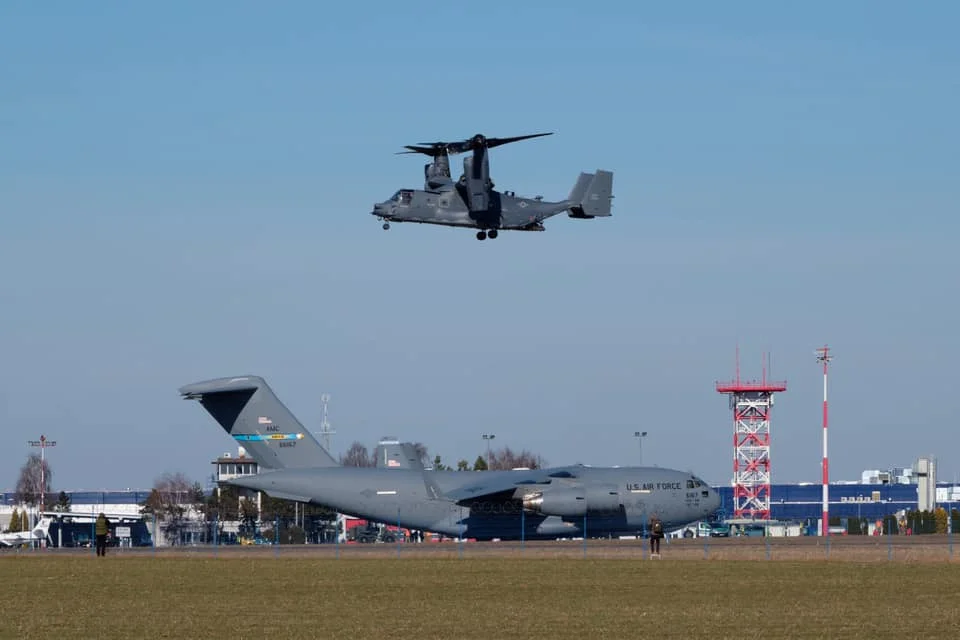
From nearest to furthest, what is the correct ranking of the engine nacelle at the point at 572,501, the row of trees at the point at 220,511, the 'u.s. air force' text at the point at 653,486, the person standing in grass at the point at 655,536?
the person standing in grass at the point at 655,536 → the engine nacelle at the point at 572,501 → the 'u.s. air force' text at the point at 653,486 → the row of trees at the point at 220,511

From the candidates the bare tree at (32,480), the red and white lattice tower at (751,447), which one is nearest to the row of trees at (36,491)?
the bare tree at (32,480)

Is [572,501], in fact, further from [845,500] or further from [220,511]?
[845,500]

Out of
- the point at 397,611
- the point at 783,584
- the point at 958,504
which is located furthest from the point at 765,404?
the point at 397,611

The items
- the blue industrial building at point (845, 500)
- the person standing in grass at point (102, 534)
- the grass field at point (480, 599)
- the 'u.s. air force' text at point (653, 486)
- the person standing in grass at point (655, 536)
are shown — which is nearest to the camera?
the grass field at point (480, 599)

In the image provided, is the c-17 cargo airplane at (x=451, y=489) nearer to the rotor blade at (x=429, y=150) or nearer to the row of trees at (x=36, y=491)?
the rotor blade at (x=429, y=150)

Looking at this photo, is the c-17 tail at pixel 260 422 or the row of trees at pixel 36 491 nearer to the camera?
the c-17 tail at pixel 260 422

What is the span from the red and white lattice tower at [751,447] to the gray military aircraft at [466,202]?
53.5 meters

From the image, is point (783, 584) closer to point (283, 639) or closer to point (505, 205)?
point (283, 639)

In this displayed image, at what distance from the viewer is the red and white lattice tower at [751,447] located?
10231cm

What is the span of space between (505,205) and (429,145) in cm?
329

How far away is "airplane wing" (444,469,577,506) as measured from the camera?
57.6 m

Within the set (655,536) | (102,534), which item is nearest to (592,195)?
(655,536)

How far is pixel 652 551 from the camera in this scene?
45281mm

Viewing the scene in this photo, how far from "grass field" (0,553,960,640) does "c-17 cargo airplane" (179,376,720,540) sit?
14519mm
